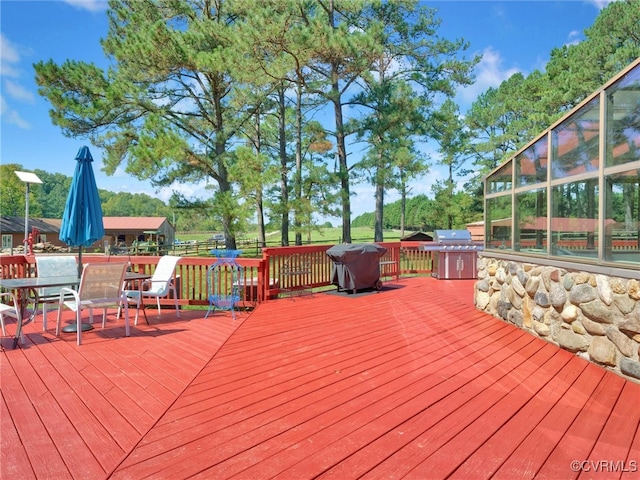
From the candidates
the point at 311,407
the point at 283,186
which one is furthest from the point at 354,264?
the point at 283,186

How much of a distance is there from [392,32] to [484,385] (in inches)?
649

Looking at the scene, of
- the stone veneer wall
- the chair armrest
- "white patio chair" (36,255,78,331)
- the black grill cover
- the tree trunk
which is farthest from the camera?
the tree trunk

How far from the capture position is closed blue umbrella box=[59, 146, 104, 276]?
469 cm

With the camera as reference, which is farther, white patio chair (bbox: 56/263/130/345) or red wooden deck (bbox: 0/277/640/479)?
white patio chair (bbox: 56/263/130/345)

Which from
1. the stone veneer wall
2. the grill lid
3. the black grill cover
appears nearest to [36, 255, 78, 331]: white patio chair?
the black grill cover

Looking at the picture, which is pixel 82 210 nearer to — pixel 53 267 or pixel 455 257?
pixel 53 267

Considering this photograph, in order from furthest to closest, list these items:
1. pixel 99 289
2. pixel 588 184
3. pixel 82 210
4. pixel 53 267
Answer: pixel 53 267, pixel 82 210, pixel 99 289, pixel 588 184

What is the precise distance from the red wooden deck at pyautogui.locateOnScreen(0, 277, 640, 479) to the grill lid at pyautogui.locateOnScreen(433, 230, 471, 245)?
16.0 feet

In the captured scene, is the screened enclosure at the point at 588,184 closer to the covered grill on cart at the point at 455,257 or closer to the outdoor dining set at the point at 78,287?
the covered grill on cart at the point at 455,257

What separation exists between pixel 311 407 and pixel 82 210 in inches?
157

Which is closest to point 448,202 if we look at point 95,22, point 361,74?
point 361,74

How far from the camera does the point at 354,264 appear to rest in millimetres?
7102

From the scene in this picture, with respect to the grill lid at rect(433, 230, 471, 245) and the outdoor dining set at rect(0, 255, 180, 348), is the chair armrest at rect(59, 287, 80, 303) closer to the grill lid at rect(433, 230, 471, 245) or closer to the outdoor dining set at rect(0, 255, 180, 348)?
the outdoor dining set at rect(0, 255, 180, 348)

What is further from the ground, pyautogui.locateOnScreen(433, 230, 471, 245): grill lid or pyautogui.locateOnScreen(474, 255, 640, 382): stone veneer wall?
pyautogui.locateOnScreen(433, 230, 471, 245): grill lid
